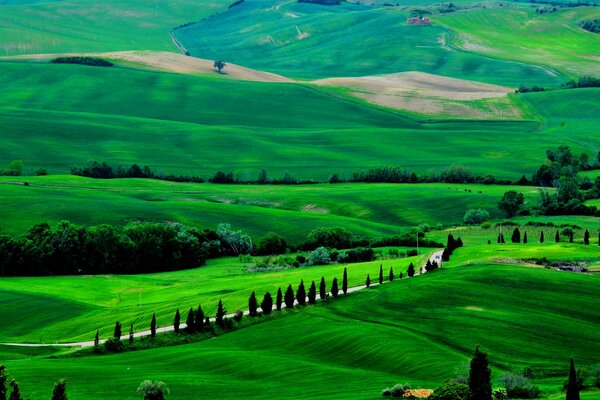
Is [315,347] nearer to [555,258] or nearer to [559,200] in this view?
[555,258]

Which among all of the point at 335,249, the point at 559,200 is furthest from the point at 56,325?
the point at 559,200

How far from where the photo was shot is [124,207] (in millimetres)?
156000

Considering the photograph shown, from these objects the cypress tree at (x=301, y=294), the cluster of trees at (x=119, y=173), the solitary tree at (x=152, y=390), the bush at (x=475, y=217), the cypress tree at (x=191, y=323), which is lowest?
the solitary tree at (x=152, y=390)

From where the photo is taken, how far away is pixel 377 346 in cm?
8162

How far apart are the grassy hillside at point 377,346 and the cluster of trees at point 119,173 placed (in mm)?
94730

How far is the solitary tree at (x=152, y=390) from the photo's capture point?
65875 mm

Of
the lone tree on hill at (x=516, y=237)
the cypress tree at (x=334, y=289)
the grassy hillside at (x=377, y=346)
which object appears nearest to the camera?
the grassy hillside at (x=377, y=346)

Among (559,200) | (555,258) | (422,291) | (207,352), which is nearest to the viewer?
(207,352)

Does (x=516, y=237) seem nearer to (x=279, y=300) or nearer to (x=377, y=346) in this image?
(x=279, y=300)

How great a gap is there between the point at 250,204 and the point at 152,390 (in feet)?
335

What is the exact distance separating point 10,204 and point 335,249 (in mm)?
46290

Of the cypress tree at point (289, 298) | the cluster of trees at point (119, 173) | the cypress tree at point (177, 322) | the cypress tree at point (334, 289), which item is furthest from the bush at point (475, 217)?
the cypress tree at point (177, 322)

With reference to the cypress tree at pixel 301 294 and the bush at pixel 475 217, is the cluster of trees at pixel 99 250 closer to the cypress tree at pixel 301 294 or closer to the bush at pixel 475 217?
the bush at pixel 475 217

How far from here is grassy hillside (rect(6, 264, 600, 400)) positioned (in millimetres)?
73250
